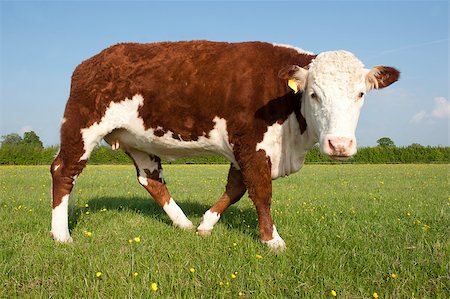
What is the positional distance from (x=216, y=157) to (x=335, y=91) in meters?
39.4

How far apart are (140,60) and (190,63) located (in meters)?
0.82

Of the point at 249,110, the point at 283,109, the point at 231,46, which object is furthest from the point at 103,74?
the point at 283,109

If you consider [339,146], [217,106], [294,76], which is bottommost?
[339,146]

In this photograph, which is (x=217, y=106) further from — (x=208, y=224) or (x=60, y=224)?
(x=60, y=224)

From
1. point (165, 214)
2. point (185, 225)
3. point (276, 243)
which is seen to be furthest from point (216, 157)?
point (276, 243)

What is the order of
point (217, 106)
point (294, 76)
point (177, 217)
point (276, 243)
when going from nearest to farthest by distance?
point (294, 76) → point (276, 243) → point (217, 106) → point (177, 217)

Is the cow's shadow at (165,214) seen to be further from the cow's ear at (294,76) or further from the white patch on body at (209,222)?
the cow's ear at (294,76)

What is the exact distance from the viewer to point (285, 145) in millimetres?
5410

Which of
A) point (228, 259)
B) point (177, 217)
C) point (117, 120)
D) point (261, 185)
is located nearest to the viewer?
point (228, 259)

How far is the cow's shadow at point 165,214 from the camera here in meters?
6.45

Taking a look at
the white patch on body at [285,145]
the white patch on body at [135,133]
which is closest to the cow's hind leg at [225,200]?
the white patch on body at [135,133]

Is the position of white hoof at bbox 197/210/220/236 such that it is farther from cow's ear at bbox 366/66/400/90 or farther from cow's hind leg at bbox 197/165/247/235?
cow's ear at bbox 366/66/400/90

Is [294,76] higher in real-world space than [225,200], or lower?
higher

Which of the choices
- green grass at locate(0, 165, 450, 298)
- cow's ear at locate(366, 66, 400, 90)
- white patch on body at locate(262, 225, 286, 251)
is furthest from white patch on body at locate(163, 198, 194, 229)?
cow's ear at locate(366, 66, 400, 90)
